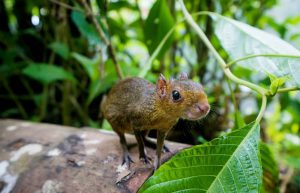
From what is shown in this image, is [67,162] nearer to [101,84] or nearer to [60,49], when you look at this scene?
[101,84]

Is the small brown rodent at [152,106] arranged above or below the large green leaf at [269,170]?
above

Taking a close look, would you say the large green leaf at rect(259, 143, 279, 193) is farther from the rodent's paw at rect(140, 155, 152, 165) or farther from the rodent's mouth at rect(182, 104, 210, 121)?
the rodent's paw at rect(140, 155, 152, 165)

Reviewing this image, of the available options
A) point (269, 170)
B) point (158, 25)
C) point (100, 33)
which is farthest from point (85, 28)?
point (269, 170)

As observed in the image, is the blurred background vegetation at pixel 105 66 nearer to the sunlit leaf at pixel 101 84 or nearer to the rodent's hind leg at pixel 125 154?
the sunlit leaf at pixel 101 84

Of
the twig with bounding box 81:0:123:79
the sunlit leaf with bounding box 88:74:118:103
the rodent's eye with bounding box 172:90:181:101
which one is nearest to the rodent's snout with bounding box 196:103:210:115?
the rodent's eye with bounding box 172:90:181:101

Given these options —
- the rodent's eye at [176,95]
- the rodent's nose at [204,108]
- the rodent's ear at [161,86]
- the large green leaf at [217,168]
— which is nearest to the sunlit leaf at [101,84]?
the rodent's ear at [161,86]

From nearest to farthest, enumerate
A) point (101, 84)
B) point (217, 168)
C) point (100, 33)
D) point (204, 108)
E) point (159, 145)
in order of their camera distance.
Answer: point (217, 168) → point (204, 108) → point (159, 145) → point (100, 33) → point (101, 84)

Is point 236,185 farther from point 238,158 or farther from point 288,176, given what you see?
point 288,176
